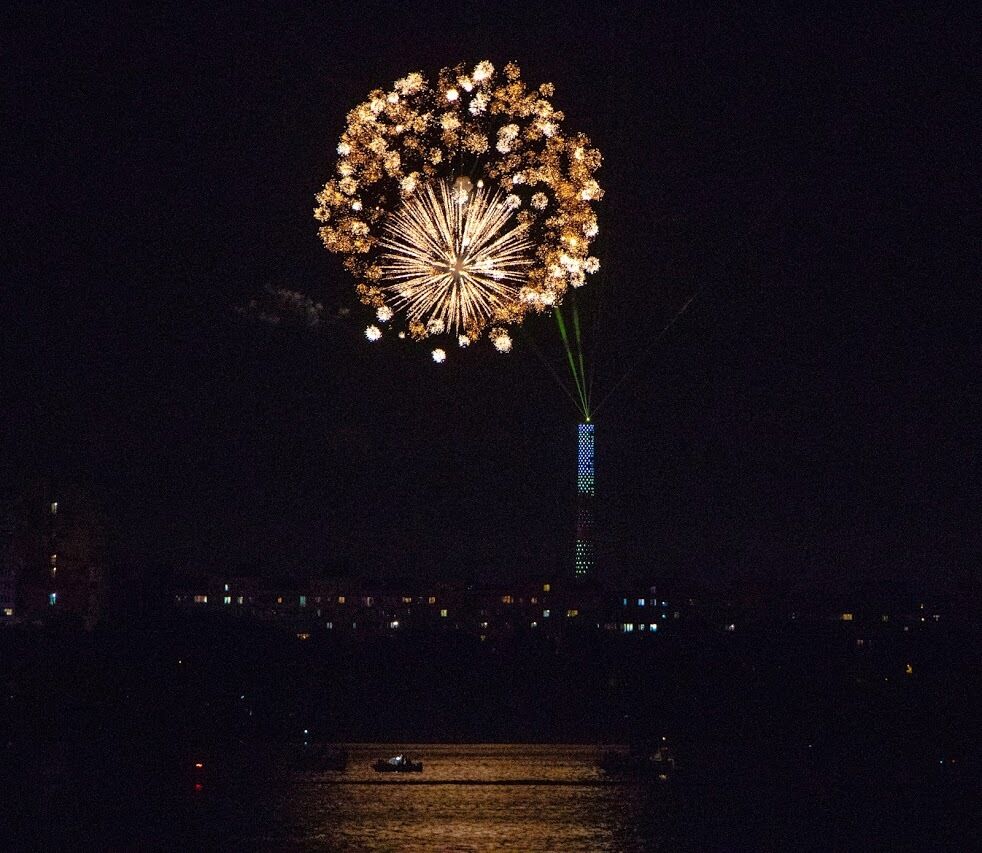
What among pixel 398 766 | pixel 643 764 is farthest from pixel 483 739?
pixel 398 766

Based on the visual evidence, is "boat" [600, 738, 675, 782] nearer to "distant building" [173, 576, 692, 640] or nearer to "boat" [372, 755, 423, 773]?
"boat" [372, 755, 423, 773]

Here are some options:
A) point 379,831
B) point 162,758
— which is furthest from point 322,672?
point 379,831

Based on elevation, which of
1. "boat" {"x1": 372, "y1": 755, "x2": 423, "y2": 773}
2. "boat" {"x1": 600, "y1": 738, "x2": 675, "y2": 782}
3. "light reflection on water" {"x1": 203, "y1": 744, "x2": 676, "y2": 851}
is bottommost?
"light reflection on water" {"x1": 203, "y1": 744, "x2": 676, "y2": 851}

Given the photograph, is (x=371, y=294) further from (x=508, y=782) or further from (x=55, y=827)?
(x=508, y=782)

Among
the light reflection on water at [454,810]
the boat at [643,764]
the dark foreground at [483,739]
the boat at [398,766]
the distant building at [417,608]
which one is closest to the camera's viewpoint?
the light reflection on water at [454,810]

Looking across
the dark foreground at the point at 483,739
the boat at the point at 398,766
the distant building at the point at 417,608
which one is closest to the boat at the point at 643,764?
the dark foreground at the point at 483,739

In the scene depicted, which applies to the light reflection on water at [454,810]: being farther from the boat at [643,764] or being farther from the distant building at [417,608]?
the distant building at [417,608]

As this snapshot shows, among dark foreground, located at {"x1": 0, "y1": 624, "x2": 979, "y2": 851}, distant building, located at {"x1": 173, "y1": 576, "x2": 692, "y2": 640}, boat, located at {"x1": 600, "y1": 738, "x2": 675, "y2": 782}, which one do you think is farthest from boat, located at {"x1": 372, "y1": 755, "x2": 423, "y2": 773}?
distant building, located at {"x1": 173, "y1": 576, "x2": 692, "y2": 640}
